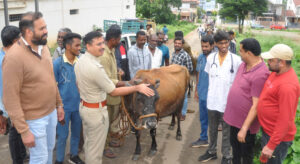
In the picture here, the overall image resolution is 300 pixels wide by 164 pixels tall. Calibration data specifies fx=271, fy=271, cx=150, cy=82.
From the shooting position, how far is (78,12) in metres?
17.7

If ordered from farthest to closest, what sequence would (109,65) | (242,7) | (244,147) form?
(242,7)
(109,65)
(244,147)

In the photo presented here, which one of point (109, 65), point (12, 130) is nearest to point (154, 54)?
point (109, 65)

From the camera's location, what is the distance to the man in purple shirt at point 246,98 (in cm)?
336

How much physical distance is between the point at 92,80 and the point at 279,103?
7.03ft

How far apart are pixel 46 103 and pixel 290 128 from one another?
107 inches

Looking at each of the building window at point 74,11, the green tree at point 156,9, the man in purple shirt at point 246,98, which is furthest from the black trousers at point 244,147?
the green tree at point 156,9

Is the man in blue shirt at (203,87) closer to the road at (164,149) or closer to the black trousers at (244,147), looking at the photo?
the road at (164,149)

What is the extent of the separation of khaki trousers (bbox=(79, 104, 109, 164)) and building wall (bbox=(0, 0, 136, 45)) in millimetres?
9611

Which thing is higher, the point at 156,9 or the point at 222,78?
the point at 156,9

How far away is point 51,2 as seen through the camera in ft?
48.6

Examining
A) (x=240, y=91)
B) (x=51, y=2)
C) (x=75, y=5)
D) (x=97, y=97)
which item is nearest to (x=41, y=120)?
(x=97, y=97)

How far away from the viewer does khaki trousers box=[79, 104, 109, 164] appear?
11.6ft

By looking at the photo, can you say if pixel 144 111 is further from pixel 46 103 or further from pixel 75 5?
pixel 75 5

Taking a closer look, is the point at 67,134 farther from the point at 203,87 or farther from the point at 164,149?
the point at 203,87
